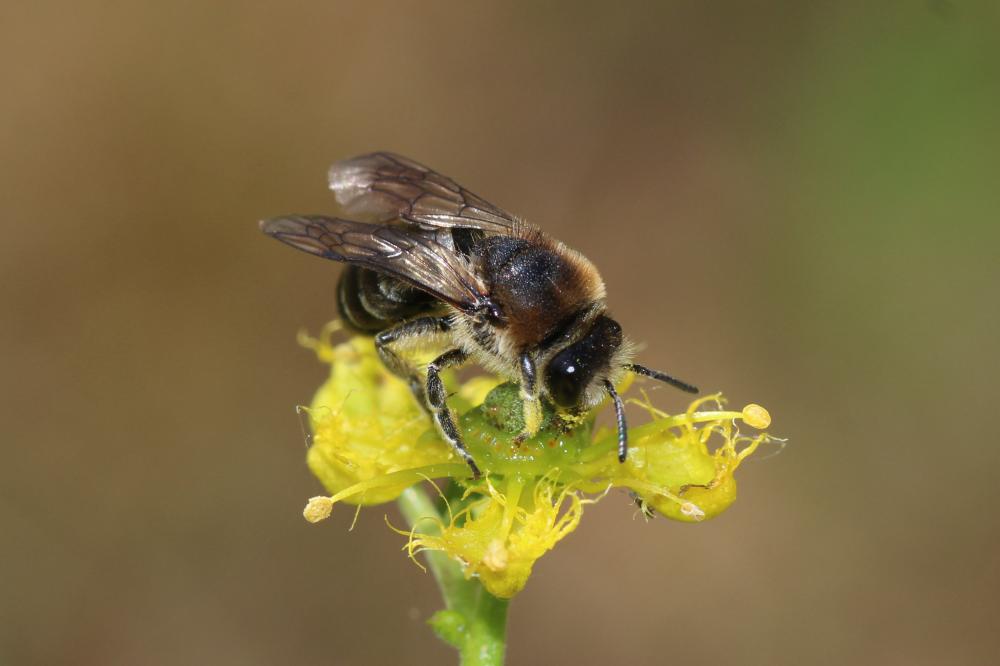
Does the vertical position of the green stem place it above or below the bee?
below

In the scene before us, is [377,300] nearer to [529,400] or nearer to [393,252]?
[393,252]

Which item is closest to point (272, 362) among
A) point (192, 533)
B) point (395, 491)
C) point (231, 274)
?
point (231, 274)

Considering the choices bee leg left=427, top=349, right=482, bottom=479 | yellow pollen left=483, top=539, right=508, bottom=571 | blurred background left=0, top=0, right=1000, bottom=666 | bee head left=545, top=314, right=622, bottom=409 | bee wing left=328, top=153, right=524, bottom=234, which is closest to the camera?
yellow pollen left=483, top=539, right=508, bottom=571

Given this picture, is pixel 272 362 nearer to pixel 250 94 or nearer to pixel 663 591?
pixel 250 94

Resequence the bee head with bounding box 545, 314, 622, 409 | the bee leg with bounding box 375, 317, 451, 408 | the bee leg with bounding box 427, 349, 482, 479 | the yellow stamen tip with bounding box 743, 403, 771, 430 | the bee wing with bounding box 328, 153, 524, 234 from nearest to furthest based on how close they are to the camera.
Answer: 1. the bee head with bounding box 545, 314, 622, 409
2. the bee leg with bounding box 427, 349, 482, 479
3. the yellow stamen tip with bounding box 743, 403, 771, 430
4. the bee leg with bounding box 375, 317, 451, 408
5. the bee wing with bounding box 328, 153, 524, 234

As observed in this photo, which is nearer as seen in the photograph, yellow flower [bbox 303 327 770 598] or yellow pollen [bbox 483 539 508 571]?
yellow pollen [bbox 483 539 508 571]

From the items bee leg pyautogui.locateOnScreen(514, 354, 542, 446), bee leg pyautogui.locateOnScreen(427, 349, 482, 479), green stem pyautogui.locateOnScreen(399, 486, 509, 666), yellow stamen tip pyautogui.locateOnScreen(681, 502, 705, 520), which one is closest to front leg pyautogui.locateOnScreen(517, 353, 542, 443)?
bee leg pyautogui.locateOnScreen(514, 354, 542, 446)

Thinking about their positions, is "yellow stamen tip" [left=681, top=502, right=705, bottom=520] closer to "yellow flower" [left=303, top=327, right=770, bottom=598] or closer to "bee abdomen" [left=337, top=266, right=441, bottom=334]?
"yellow flower" [left=303, top=327, right=770, bottom=598]

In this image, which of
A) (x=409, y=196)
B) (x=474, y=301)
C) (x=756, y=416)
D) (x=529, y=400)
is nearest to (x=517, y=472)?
(x=529, y=400)
